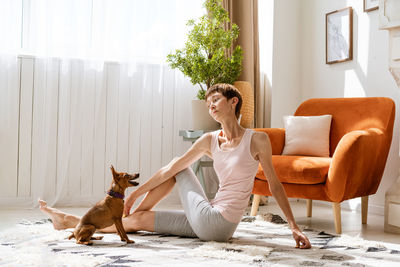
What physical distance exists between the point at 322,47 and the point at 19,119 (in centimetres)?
274

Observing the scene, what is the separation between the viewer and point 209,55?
3.86 metres

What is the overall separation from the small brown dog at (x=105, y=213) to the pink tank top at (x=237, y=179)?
0.44 metres

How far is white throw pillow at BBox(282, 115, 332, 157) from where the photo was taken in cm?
323

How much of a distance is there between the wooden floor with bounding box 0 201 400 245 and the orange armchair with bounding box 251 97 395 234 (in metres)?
0.14

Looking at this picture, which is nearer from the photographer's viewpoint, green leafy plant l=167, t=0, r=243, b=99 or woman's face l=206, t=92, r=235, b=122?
woman's face l=206, t=92, r=235, b=122

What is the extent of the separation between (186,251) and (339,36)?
2709mm

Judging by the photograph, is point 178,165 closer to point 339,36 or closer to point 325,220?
point 325,220

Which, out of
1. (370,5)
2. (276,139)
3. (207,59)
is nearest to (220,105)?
(276,139)

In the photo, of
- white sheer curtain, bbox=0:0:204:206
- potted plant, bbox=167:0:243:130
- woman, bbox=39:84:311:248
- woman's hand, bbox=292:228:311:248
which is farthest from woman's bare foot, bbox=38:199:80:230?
potted plant, bbox=167:0:243:130

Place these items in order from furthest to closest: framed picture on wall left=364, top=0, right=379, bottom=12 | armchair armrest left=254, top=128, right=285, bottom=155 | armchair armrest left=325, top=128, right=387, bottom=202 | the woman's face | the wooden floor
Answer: framed picture on wall left=364, top=0, right=379, bottom=12, armchair armrest left=254, top=128, right=285, bottom=155, the wooden floor, armchair armrest left=325, top=128, right=387, bottom=202, the woman's face

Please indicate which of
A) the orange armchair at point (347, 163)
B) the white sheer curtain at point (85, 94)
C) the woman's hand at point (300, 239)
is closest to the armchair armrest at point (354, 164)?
the orange armchair at point (347, 163)

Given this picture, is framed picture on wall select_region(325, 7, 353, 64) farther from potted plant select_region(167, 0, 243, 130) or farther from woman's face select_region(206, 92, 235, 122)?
woman's face select_region(206, 92, 235, 122)

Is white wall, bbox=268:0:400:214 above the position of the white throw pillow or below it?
above

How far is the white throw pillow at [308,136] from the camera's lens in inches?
127
